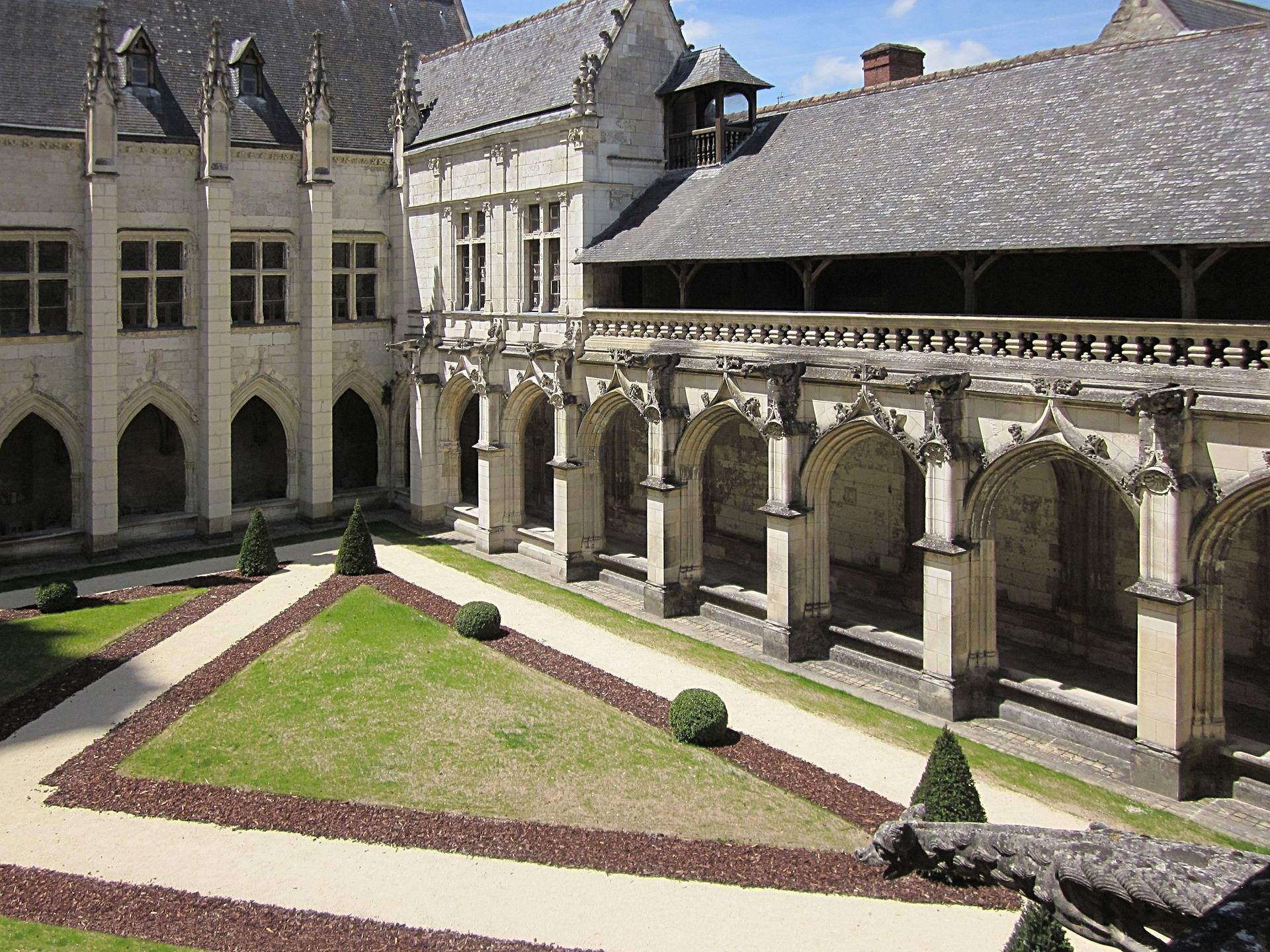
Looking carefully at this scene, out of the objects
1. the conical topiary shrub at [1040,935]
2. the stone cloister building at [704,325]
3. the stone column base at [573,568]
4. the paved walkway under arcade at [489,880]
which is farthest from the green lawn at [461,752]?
the stone column base at [573,568]

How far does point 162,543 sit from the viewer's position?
31359 mm

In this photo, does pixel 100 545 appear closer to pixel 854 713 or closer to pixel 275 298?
pixel 275 298

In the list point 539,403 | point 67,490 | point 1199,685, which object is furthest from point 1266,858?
point 67,490

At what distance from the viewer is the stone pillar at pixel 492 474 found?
101 ft

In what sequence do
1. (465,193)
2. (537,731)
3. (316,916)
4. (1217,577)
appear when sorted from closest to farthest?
(316,916), (1217,577), (537,731), (465,193)

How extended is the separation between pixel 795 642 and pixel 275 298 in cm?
1898

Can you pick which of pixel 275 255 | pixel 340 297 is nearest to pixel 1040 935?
pixel 275 255

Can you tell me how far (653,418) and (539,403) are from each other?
377 inches

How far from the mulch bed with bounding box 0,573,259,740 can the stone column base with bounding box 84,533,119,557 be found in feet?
10.8

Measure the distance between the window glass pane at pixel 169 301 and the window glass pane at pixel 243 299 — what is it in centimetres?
144

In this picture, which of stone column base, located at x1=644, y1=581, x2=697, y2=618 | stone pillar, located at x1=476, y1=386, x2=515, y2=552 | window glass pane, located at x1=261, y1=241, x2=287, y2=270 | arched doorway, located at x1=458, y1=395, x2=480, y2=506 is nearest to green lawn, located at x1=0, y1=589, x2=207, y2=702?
stone pillar, located at x1=476, y1=386, x2=515, y2=552

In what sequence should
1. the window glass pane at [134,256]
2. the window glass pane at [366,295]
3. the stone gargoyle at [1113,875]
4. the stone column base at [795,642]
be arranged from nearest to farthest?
the stone gargoyle at [1113,875] < the stone column base at [795,642] < the window glass pane at [134,256] < the window glass pane at [366,295]

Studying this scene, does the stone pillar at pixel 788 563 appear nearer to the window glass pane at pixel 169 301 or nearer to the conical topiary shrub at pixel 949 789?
the conical topiary shrub at pixel 949 789

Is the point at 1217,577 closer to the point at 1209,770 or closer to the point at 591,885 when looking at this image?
the point at 1209,770
